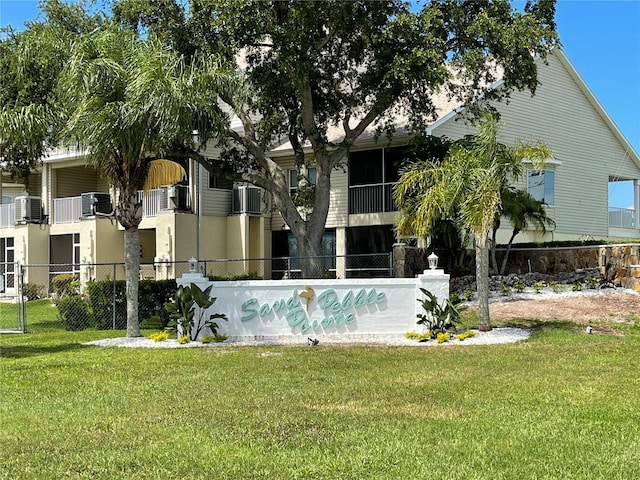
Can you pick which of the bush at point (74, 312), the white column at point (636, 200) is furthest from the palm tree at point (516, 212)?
the bush at point (74, 312)

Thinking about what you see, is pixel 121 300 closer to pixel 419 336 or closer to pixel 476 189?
pixel 419 336

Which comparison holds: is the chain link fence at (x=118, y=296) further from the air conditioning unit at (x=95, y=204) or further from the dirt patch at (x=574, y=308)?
the dirt patch at (x=574, y=308)

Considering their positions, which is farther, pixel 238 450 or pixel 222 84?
pixel 222 84

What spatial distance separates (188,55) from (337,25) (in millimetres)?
3867

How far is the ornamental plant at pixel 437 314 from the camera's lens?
1357 cm

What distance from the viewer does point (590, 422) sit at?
22.0ft

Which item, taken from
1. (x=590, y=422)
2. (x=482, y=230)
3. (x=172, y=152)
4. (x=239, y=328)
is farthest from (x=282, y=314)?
(x=590, y=422)

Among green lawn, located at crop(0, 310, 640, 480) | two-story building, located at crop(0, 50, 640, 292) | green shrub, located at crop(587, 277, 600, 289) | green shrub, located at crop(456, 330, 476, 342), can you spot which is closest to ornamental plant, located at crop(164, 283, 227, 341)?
green lawn, located at crop(0, 310, 640, 480)

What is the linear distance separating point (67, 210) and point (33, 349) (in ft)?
52.0

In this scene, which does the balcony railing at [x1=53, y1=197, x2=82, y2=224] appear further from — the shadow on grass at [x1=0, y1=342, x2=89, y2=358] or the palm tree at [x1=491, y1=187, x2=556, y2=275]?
the palm tree at [x1=491, y1=187, x2=556, y2=275]

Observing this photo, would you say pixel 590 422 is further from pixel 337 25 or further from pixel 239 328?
pixel 337 25

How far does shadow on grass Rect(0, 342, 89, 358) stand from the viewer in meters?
12.9

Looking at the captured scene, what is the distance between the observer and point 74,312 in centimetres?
1788

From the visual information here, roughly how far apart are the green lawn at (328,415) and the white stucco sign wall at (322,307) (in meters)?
2.06
